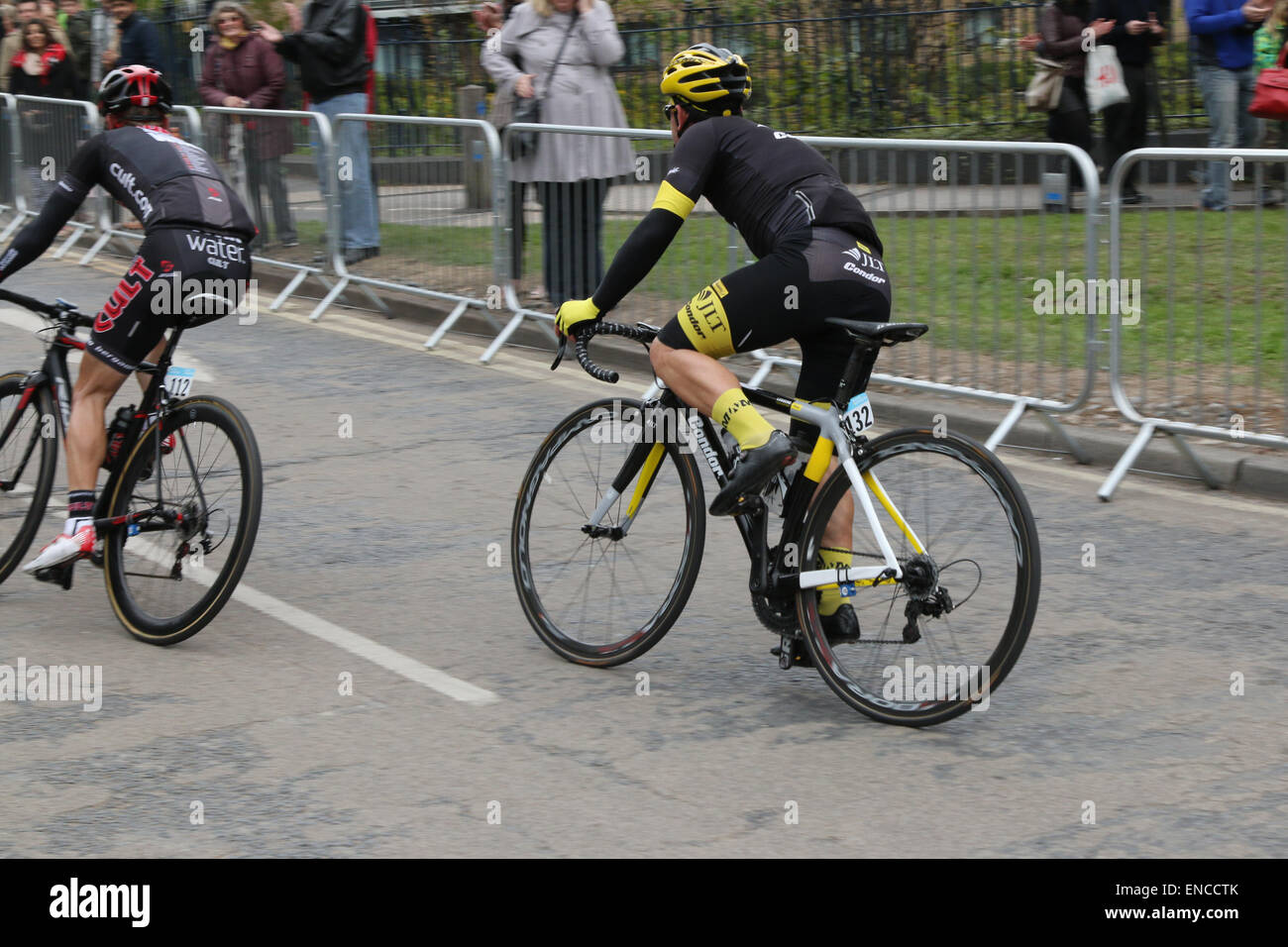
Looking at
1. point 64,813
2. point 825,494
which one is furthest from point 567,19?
point 64,813

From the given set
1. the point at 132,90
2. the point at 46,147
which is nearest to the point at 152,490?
the point at 132,90

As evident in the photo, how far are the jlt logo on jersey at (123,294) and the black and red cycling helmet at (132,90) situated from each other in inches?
22.6

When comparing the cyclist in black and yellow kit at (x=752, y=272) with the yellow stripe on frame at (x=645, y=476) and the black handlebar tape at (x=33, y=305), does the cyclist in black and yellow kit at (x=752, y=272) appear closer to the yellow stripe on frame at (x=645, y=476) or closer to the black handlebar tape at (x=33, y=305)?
the yellow stripe on frame at (x=645, y=476)

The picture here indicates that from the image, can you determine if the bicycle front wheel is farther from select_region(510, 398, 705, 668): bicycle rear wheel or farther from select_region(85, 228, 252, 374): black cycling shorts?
select_region(510, 398, 705, 668): bicycle rear wheel

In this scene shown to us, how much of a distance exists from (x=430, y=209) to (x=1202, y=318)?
5.79 metres

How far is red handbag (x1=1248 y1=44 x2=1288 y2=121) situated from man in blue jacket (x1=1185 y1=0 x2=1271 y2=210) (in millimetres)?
1036

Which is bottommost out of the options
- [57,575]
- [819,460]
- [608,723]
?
[608,723]

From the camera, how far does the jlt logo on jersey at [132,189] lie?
593 cm

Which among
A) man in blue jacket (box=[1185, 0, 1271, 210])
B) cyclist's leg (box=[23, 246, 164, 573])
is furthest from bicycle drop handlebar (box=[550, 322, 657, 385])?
man in blue jacket (box=[1185, 0, 1271, 210])

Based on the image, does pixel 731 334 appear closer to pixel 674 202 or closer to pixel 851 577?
pixel 674 202

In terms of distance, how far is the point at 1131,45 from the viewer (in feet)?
42.1

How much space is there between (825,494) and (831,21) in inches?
523

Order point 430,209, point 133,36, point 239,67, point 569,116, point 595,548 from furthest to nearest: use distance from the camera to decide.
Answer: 1. point 133,36
2. point 239,67
3. point 430,209
4. point 569,116
5. point 595,548
